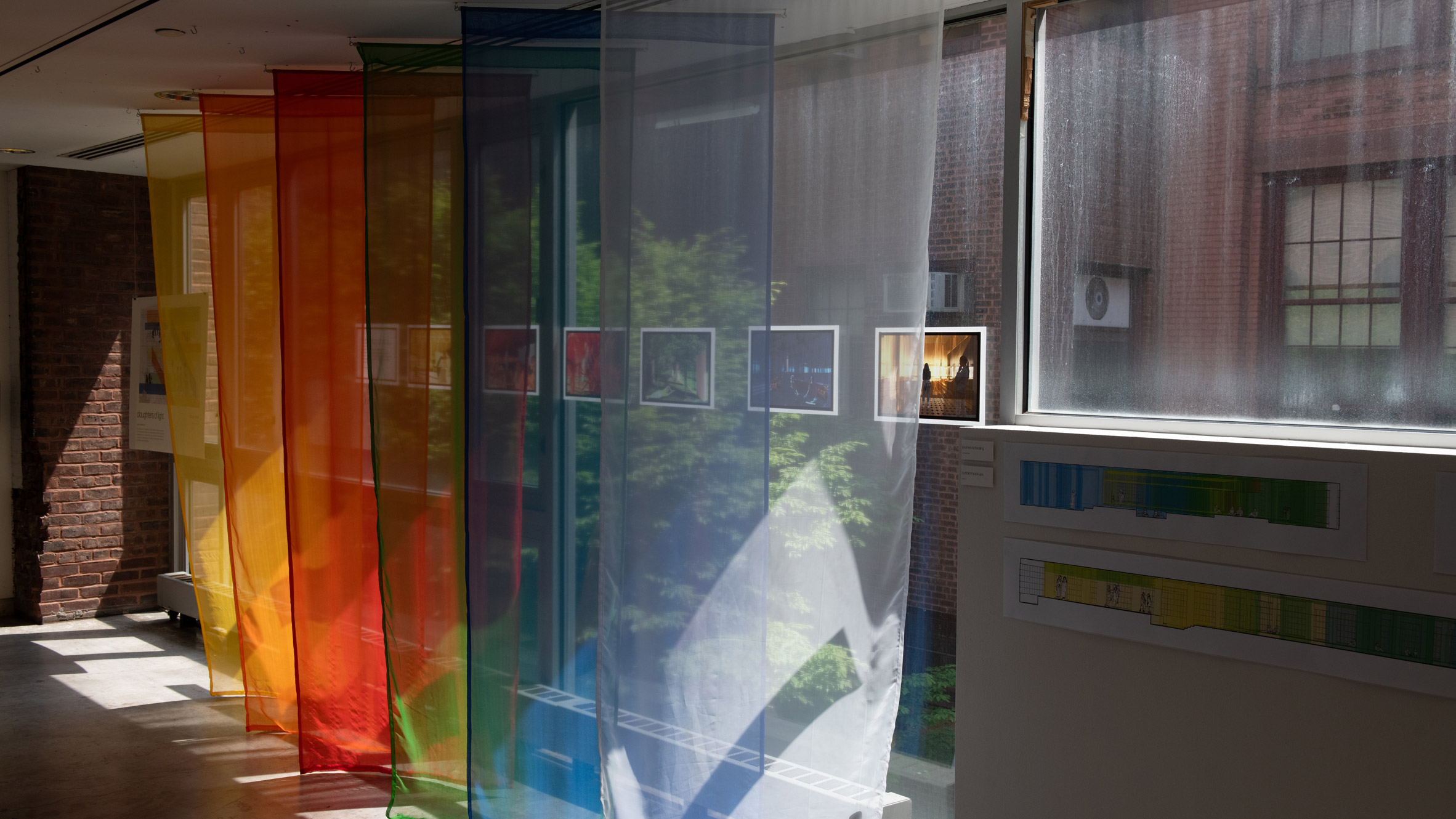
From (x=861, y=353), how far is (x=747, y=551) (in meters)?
0.66

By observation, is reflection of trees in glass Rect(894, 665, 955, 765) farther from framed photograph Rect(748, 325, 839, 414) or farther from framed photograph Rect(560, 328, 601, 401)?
framed photograph Rect(560, 328, 601, 401)

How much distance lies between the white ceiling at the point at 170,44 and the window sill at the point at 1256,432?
2237mm

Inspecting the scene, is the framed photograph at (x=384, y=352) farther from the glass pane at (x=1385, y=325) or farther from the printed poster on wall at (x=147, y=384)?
the printed poster on wall at (x=147, y=384)

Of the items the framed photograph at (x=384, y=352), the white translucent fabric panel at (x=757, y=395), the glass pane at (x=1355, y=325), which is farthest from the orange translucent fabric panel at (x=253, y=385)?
the glass pane at (x=1355, y=325)

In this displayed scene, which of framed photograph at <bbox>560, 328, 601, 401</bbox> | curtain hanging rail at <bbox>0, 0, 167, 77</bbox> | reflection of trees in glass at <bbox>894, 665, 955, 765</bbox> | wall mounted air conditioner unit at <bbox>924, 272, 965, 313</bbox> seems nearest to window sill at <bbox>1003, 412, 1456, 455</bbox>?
wall mounted air conditioner unit at <bbox>924, 272, 965, 313</bbox>

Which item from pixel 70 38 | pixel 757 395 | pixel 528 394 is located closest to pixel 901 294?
pixel 757 395

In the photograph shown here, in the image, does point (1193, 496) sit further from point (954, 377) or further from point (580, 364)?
point (580, 364)

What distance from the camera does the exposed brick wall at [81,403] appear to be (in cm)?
680

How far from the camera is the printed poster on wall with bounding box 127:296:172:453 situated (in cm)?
642

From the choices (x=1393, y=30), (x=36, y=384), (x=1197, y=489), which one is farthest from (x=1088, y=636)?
(x=36, y=384)

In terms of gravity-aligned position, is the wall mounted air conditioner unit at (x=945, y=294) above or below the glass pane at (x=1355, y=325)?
above

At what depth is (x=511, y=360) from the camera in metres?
3.47

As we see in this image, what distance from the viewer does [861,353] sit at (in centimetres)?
285

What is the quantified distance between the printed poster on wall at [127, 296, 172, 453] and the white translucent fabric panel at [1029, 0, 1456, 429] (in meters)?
5.51
